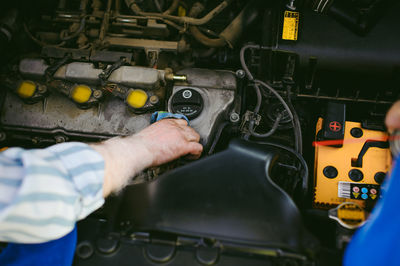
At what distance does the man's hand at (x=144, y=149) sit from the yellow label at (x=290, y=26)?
0.53m

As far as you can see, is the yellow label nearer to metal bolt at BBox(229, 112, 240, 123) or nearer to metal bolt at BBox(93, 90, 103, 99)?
metal bolt at BBox(229, 112, 240, 123)

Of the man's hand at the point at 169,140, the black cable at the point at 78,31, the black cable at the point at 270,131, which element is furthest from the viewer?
the black cable at the point at 78,31

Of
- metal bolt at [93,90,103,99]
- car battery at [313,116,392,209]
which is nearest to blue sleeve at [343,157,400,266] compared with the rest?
car battery at [313,116,392,209]

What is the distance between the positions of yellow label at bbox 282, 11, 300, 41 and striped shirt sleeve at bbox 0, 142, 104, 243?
34.7 inches

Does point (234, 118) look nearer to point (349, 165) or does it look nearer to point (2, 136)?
point (349, 165)

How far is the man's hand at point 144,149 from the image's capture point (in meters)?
0.80

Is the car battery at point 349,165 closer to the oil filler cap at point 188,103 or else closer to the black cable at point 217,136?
the black cable at point 217,136

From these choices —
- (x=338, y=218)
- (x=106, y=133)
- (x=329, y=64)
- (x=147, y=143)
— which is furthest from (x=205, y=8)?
(x=338, y=218)

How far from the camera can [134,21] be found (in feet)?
4.61

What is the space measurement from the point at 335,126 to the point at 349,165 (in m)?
0.15

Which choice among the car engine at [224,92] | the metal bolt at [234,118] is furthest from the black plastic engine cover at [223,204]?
the metal bolt at [234,118]

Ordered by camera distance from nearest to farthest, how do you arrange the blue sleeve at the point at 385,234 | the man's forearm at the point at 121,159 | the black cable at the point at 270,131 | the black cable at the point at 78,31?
the blue sleeve at the point at 385,234 < the man's forearm at the point at 121,159 < the black cable at the point at 270,131 < the black cable at the point at 78,31

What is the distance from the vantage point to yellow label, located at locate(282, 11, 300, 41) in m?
1.18

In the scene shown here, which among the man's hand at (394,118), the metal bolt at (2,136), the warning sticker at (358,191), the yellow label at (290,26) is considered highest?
the yellow label at (290,26)
